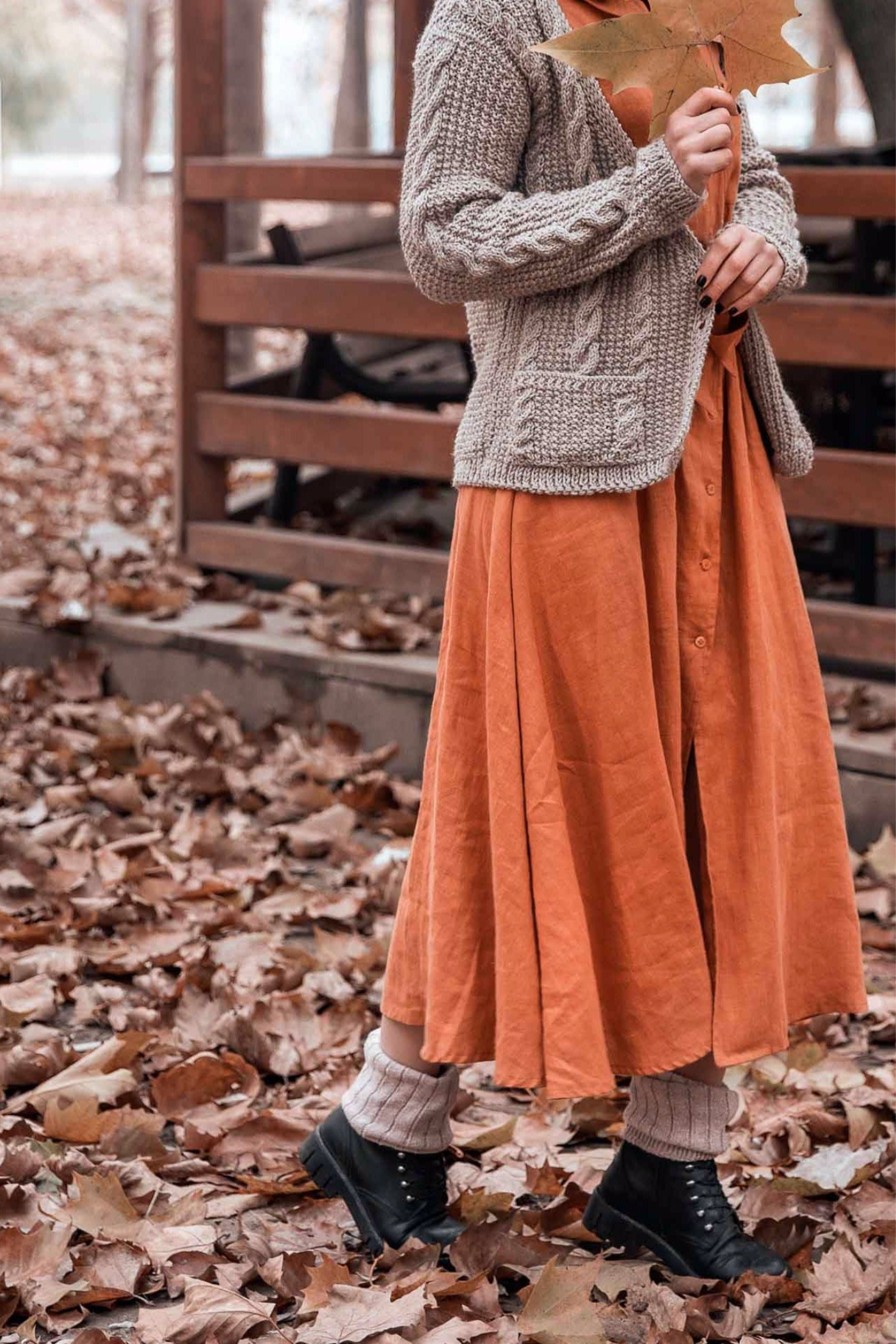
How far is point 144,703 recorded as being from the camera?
4.68 metres

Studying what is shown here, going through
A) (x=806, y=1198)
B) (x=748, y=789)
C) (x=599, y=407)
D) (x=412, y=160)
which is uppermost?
(x=412, y=160)

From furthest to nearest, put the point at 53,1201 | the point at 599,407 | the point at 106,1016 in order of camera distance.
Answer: the point at 106,1016 < the point at 53,1201 < the point at 599,407

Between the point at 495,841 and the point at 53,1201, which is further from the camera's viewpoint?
the point at 53,1201

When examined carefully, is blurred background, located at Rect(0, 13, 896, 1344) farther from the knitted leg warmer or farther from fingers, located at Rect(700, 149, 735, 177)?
fingers, located at Rect(700, 149, 735, 177)

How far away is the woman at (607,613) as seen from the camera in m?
1.95

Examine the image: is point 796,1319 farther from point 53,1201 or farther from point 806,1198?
point 53,1201

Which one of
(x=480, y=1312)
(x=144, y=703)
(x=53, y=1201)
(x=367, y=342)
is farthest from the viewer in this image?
(x=367, y=342)

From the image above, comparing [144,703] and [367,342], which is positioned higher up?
[367,342]

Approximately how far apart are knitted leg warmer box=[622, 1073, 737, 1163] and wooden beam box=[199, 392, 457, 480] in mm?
2558

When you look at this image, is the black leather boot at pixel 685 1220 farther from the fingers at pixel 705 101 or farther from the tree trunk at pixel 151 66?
the tree trunk at pixel 151 66

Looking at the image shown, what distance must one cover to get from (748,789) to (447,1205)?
2.62 feet

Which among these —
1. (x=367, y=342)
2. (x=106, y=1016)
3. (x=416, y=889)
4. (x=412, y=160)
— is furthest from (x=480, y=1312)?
(x=367, y=342)

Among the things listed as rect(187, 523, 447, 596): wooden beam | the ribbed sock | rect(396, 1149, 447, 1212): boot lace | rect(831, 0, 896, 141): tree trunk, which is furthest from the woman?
rect(831, 0, 896, 141): tree trunk

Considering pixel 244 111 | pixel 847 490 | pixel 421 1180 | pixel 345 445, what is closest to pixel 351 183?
pixel 345 445
